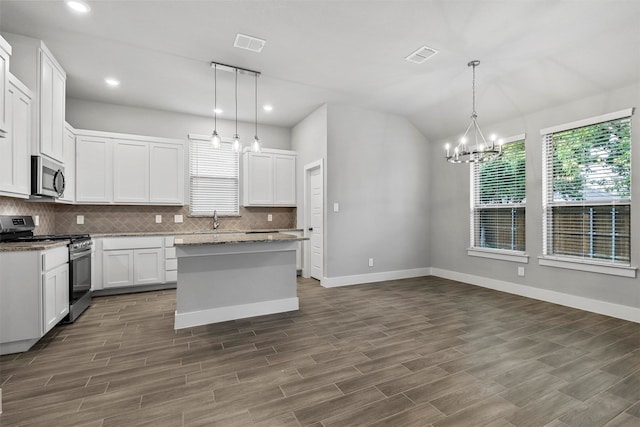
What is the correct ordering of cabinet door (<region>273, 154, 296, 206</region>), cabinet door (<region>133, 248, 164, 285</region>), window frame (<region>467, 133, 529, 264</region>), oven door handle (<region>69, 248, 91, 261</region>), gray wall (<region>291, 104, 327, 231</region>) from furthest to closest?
1. cabinet door (<region>273, 154, 296, 206</region>)
2. gray wall (<region>291, 104, 327, 231</region>)
3. cabinet door (<region>133, 248, 164, 285</region>)
4. window frame (<region>467, 133, 529, 264</region>)
5. oven door handle (<region>69, 248, 91, 261</region>)

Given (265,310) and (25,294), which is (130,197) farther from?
(265,310)

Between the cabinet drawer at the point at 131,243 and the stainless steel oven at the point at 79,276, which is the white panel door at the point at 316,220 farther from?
the stainless steel oven at the point at 79,276

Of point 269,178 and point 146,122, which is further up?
point 146,122

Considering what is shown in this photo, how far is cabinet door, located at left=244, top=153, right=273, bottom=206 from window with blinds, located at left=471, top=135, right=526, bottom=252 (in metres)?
3.79

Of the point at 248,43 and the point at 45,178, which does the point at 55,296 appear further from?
the point at 248,43

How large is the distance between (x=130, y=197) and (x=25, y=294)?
2.56 metres

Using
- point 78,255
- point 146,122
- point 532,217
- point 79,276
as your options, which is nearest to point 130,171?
point 146,122

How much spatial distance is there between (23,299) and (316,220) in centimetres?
393

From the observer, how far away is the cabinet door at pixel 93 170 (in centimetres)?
467

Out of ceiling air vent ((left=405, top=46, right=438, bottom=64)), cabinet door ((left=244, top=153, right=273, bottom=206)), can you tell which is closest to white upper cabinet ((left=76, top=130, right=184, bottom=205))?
cabinet door ((left=244, top=153, right=273, bottom=206))

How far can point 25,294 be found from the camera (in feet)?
8.89

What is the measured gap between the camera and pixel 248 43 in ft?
11.1

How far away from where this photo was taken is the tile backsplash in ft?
14.8

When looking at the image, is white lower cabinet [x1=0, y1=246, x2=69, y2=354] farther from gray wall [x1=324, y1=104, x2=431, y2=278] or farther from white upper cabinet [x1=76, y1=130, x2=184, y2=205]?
gray wall [x1=324, y1=104, x2=431, y2=278]
